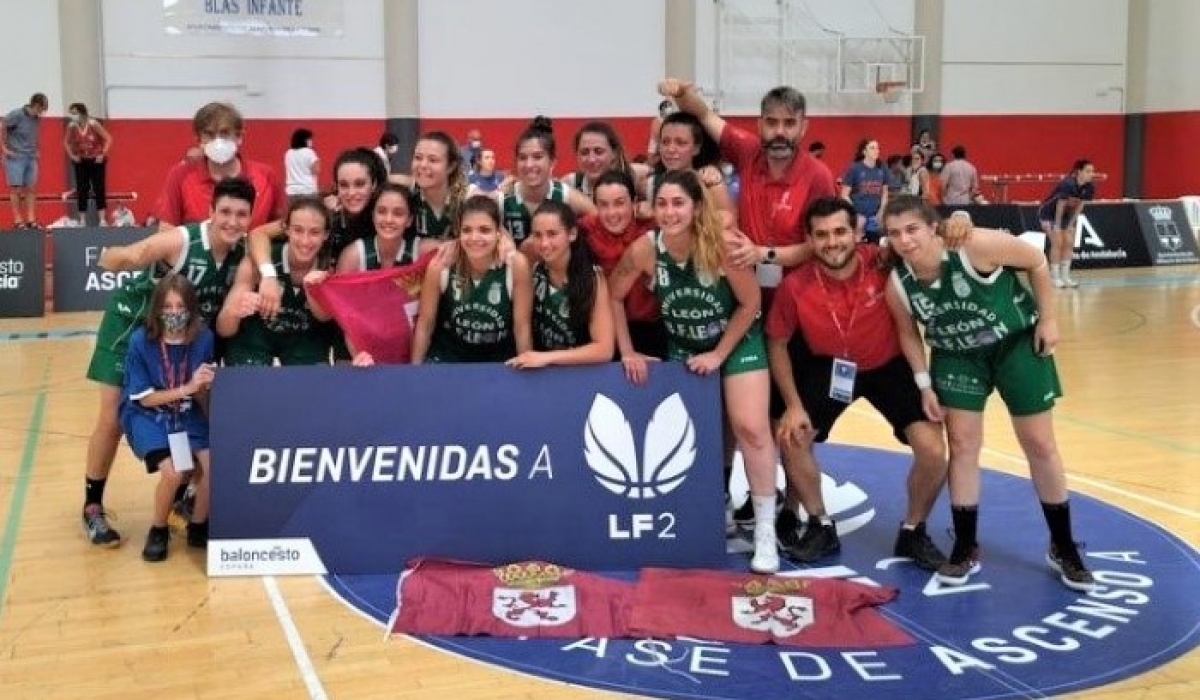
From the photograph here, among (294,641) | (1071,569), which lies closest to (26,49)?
(294,641)

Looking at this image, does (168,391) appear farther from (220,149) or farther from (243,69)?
(243,69)

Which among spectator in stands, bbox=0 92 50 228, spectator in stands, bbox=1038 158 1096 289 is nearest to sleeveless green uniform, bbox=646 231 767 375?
spectator in stands, bbox=1038 158 1096 289

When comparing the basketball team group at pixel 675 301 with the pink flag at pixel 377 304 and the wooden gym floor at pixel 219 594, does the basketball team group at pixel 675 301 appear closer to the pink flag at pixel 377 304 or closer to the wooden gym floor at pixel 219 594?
the pink flag at pixel 377 304

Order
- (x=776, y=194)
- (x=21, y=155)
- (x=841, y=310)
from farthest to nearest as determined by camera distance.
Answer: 1. (x=21, y=155)
2. (x=776, y=194)
3. (x=841, y=310)

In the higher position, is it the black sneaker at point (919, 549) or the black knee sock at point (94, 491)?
the black knee sock at point (94, 491)

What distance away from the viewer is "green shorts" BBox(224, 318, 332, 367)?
219 inches

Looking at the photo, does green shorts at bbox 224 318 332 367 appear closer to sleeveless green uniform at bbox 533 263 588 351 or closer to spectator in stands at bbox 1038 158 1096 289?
sleeveless green uniform at bbox 533 263 588 351

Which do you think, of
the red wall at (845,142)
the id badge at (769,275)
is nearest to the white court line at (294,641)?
the id badge at (769,275)

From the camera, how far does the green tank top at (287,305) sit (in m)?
5.38

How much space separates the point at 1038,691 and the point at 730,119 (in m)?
19.8

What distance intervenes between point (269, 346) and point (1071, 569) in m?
3.56

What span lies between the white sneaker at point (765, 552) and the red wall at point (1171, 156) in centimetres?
2247

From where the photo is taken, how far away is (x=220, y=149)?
18.4ft

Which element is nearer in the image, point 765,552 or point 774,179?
point 765,552
